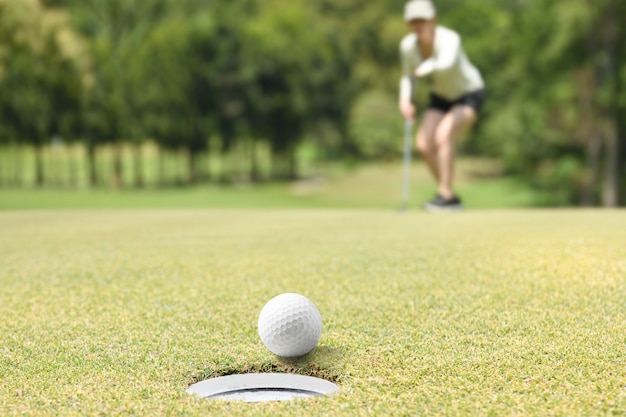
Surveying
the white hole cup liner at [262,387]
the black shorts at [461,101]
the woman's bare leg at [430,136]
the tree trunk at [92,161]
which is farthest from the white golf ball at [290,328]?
the tree trunk at [92,161]

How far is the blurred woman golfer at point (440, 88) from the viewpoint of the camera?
38.0 feet

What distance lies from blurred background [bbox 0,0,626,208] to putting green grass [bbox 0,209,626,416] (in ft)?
77.4

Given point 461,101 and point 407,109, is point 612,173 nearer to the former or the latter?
point 461,101

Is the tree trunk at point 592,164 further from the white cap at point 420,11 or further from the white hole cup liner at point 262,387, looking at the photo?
the white hole cup liner at point 262,387

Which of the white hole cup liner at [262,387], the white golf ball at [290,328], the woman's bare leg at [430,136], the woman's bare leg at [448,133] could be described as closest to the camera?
the white hole cup liner at [262,387]

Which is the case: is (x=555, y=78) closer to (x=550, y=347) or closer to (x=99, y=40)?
(x=99, y=40)

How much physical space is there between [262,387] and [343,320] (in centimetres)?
124

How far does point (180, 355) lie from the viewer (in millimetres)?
4164

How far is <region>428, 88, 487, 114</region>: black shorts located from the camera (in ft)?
39.8

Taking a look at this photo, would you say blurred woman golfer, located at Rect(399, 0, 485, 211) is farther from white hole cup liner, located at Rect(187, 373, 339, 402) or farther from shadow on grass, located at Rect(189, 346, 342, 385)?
white hole cup liner, located at Rect(187, 373, 339, 402)

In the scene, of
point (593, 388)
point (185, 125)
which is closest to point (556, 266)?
point (593, 388)

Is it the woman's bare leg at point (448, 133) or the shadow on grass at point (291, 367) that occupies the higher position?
the woman's bare leg at point (448, 133)

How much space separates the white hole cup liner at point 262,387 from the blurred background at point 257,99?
90.2 ft

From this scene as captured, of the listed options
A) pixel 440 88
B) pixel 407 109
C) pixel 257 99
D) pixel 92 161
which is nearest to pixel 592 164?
pixel 257 99
